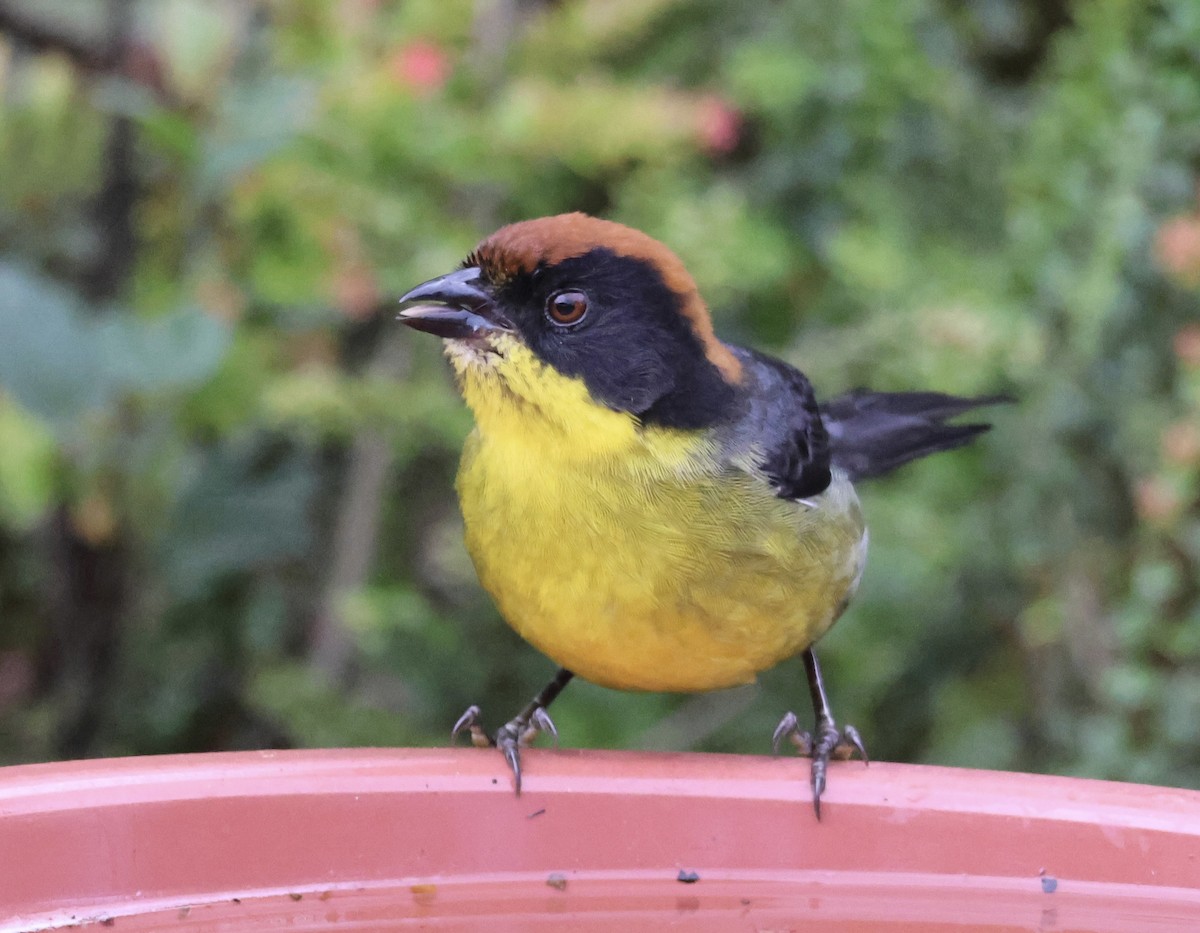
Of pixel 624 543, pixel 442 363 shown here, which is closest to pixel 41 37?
pixel 442 363

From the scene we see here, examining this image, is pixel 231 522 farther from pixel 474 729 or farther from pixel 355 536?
pixel 474 729

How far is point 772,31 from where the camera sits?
3.88m

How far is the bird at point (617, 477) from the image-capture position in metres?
2.04

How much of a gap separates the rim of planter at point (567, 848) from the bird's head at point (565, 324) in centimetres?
58

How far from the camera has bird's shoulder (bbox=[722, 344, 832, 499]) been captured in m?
2.24

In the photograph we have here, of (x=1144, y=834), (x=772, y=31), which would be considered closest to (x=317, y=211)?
(x=772, y=31)

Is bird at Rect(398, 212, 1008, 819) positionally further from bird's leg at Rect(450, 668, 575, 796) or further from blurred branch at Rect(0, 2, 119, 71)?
blurred branch at Rect(0, 2, 119, 71)

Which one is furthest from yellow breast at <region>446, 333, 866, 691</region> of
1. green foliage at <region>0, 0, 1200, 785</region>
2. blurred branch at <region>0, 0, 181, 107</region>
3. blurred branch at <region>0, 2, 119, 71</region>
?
blurred branch at <region>0, 2, 119, 71</region>

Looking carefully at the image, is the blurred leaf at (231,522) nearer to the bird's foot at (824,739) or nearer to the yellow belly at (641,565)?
the yellow belly at (641,565)

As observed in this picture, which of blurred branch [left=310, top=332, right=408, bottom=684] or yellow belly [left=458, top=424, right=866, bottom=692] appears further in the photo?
blurred branch [left=310, top=332, right=408, bottom=684]

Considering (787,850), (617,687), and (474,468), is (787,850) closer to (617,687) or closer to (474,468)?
(617,687)

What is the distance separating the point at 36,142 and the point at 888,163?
2239mm

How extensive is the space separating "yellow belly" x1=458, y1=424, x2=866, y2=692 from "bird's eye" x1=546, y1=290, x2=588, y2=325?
0.65 feet

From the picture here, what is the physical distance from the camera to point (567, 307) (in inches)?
84.4
